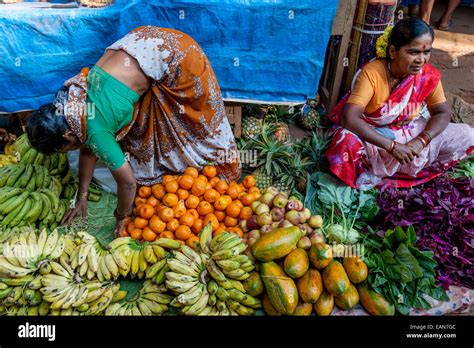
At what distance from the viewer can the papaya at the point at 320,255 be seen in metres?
2.59

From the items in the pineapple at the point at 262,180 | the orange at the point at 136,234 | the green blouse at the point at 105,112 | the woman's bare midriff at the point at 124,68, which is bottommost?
the pineapple at the point at 262,180

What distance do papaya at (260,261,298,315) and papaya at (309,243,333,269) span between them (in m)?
0.20

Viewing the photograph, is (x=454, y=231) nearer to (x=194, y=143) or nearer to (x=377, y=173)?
(x=377, y=173)

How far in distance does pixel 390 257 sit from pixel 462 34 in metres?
5.56

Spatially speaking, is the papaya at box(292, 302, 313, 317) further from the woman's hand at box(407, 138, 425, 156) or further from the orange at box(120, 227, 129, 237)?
the woman's hand at box(407, 138, 425, 156)

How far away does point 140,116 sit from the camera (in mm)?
3229

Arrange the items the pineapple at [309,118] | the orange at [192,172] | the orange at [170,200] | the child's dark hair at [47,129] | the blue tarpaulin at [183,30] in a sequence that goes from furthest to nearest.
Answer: the pineapple at [309,118] → the blue tarpaulin at [183,30] → the orange at [192,172] → the orange at [170,200] → the child's dark hair at [47,129]

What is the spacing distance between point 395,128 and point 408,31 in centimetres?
88

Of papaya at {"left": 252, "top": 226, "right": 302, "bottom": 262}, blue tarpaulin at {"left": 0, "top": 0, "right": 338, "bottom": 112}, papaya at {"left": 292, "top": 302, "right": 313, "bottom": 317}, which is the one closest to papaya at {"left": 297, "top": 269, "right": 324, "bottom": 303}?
papaya at {"left": 292, "top": 302, "right": 313, "bottom": 317}

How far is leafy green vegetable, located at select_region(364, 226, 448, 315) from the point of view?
2617mm

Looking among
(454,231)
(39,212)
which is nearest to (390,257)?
(454,231)

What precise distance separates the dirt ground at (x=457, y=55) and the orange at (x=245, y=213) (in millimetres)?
3831

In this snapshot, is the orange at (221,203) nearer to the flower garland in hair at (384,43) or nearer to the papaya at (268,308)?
the papaya at (268,308)

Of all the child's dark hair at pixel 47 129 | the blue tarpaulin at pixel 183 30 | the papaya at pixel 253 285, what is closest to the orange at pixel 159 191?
the child's dark hair at pixel 47 129
